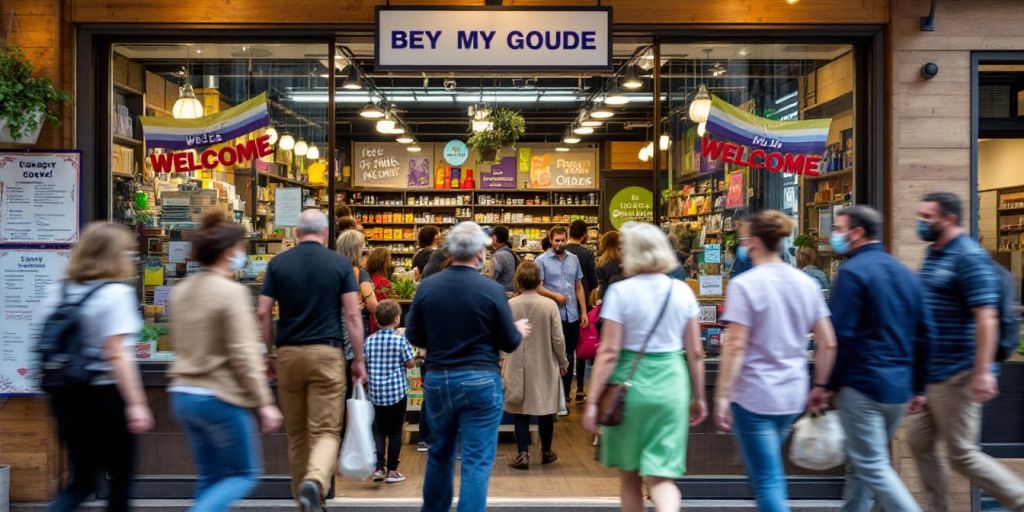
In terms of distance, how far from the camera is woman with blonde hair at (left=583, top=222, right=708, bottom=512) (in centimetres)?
455

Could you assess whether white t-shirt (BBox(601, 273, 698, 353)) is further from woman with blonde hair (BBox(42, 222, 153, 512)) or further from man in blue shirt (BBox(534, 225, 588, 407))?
man in blue shirt (BBox(534, 225, 588, 407))

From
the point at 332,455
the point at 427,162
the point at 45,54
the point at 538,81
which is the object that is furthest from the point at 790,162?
the point at 427,162

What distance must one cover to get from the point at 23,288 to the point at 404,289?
3.78m

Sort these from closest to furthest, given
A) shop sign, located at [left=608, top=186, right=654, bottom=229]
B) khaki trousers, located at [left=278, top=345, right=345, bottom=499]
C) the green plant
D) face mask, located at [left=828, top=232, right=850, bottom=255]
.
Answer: face mask, located at [left=828, top=232, right=850, bottom=255] → khaki trousers, located at [left=278, top=345, right=345, bottom=499] → the green plant → shop sign, located at [left=608, top=186, right=654, bottom=229]

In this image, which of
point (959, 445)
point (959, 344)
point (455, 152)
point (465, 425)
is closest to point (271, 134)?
point (465, 425)

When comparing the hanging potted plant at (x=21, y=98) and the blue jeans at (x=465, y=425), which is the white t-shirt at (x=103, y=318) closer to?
the blue jeans at (x=465, y=425)

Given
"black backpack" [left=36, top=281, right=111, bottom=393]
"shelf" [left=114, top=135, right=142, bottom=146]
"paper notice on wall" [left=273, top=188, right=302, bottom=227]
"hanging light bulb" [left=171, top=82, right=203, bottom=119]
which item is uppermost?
"hanging light bulb" [left=171, top=82, right=203, bottom=119]

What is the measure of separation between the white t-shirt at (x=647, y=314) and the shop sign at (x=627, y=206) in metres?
13.4

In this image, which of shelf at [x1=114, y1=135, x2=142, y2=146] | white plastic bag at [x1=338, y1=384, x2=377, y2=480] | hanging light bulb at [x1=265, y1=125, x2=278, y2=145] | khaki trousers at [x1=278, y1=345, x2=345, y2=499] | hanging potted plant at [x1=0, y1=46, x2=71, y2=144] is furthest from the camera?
hanging light bulb at [x1=265, y1=125, x2=278, y2=145]

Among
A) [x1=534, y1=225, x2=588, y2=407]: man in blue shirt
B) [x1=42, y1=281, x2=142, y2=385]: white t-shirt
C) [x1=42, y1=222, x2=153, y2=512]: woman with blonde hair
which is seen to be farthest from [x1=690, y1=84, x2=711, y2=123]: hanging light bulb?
[x1=42, y1=281, x2=142, y2=385]: white t-shirt

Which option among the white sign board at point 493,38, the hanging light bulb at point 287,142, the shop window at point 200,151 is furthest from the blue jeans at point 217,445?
the hanging light bulb at point 287,142

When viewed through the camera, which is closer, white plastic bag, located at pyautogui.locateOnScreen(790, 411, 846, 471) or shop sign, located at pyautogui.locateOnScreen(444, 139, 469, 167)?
white plastic bag, located at pyautogui.locateOnScreen(790, 411, 846, 471)

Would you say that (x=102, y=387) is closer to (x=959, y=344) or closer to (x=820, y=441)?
(x=820, y=441)

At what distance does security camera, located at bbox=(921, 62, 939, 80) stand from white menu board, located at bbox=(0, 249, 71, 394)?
558cm
